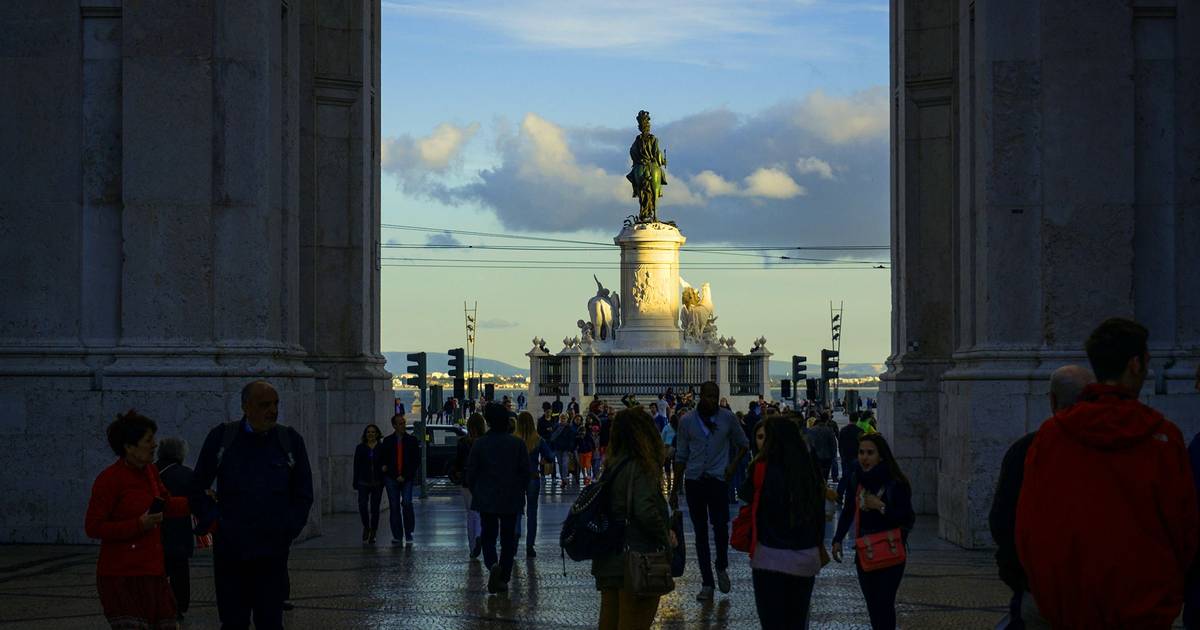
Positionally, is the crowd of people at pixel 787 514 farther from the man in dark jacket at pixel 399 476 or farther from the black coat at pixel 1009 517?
the man in dark jacket at pixel 399 476

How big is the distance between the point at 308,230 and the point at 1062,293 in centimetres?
1195


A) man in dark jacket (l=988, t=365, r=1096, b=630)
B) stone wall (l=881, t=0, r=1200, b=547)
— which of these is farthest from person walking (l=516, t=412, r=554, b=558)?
man in dark jacket (l=988, t=365, r=1096, b=630)

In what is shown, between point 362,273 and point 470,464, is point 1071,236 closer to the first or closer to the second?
point 470,464

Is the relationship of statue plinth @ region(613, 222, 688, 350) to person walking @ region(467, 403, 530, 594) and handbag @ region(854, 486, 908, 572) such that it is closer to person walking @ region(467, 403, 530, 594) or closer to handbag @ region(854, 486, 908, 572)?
person walking @ region(467, 403, 530, 594)

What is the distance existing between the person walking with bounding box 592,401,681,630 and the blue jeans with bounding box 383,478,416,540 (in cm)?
1074

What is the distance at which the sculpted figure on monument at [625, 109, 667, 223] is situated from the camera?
72.2 metres

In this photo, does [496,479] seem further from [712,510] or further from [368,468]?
[368,468]

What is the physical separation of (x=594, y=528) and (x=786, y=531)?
107cm

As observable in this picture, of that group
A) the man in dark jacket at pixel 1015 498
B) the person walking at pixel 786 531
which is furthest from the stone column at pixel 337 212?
the man in dark jacket at pixel 1015 498

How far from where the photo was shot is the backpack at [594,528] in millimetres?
9930

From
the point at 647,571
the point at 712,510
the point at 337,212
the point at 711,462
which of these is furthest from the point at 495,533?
the point at 337,212

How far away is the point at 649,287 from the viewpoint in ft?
229

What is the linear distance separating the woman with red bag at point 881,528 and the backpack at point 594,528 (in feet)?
4.97

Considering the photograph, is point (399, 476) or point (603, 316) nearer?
point (399, 476)
